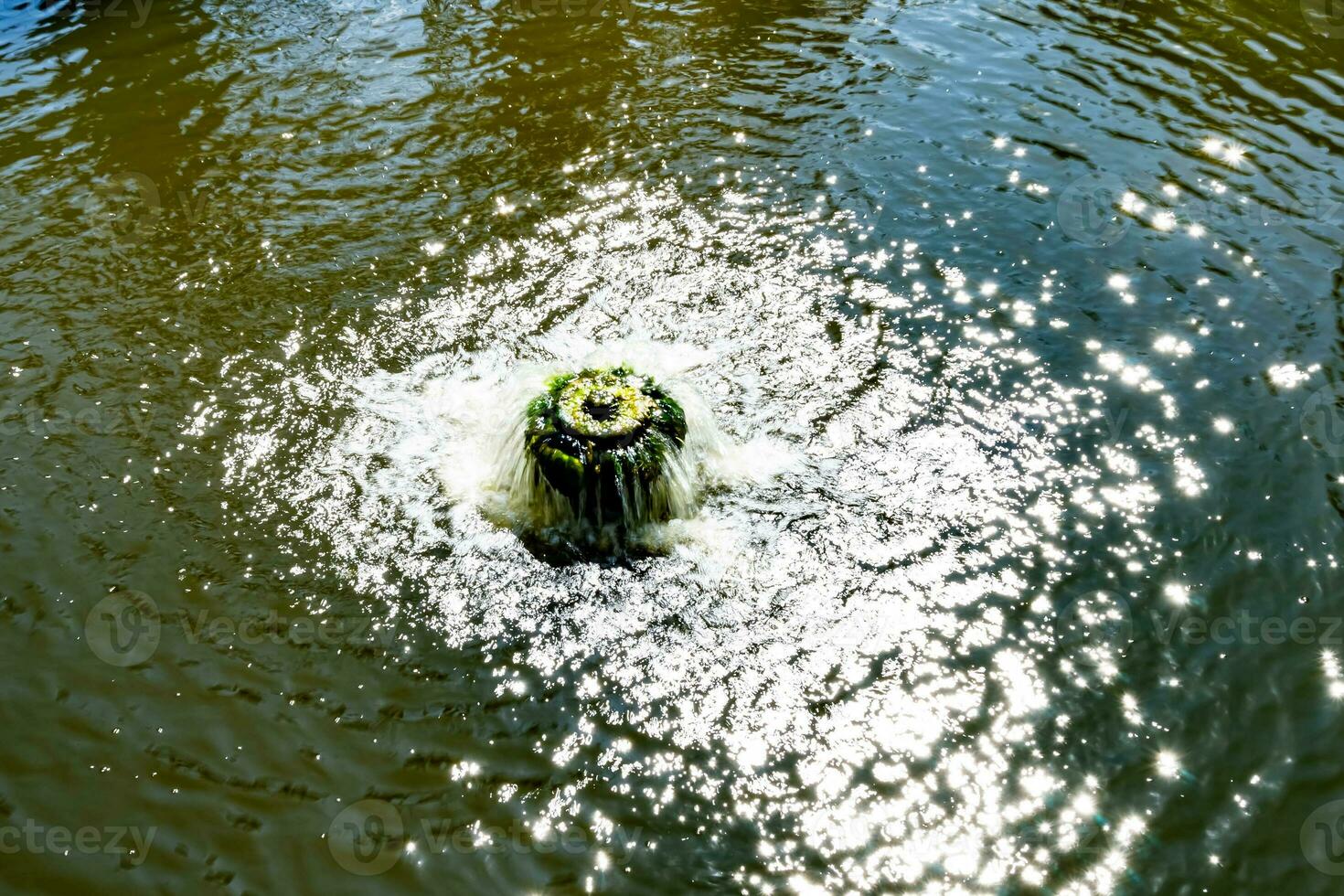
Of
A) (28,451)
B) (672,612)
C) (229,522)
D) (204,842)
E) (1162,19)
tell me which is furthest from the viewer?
(1162,19)

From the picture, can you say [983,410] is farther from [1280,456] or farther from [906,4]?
[906,4]

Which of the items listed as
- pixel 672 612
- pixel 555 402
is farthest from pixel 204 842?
pixel 555 402

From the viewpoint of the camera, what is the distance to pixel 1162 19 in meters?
14.7

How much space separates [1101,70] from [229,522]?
1373cm
